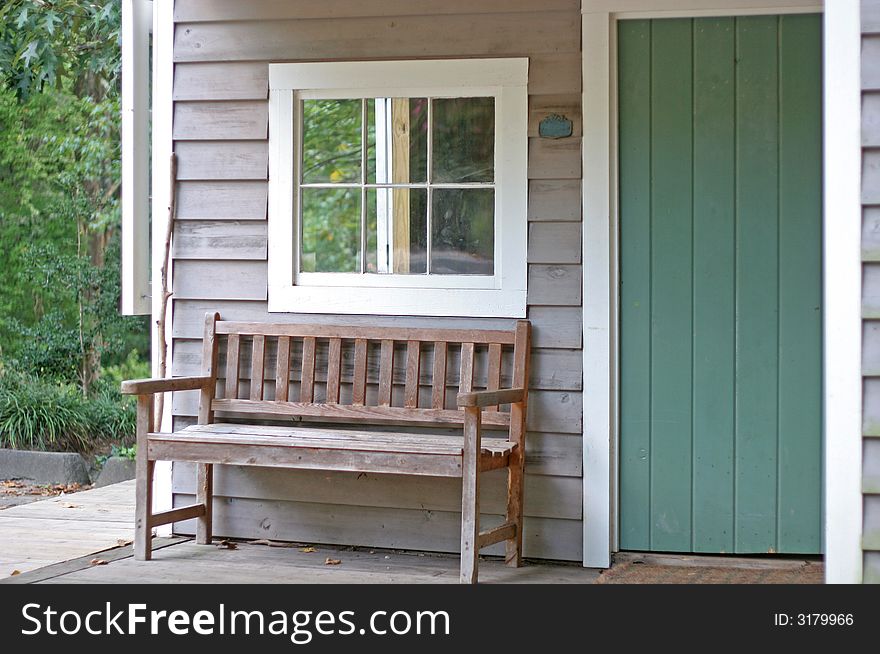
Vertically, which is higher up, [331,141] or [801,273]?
[331,141]

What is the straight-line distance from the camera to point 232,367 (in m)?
4.73

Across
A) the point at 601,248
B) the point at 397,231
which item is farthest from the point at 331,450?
the point at 601,248

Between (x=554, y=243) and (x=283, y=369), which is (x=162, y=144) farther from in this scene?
(x=554, y=243)

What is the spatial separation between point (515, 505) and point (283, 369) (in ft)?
3.71

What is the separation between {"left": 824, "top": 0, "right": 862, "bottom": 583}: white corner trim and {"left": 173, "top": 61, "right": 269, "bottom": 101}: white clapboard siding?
98.0 inches

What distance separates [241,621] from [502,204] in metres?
1.92

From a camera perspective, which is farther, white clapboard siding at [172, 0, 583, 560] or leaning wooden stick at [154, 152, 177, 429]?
leaning wooden stick at [154, 152, 177, 429]

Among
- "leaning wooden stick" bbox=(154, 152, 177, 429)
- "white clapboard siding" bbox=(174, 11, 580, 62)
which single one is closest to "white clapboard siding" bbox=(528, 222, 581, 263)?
"white clapboard siding" bbox=(174, 11, 580, 62)

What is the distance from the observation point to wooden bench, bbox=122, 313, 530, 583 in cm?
402

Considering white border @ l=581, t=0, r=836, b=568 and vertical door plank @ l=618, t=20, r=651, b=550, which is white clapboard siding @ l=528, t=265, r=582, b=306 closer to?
white border @ l=581, t=0, r=836, b=568

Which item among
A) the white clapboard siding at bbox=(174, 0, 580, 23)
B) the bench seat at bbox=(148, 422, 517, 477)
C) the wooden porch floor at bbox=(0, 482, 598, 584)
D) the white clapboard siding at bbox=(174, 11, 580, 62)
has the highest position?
the white clapboard siding at bbox=(174, 0, 580, 23)

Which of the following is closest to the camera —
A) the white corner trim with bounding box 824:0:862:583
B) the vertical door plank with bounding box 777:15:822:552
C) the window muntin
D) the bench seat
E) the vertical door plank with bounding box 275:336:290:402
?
the white corner trim with bounding box 824:0:862:583

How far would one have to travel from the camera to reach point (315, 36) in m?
4.64

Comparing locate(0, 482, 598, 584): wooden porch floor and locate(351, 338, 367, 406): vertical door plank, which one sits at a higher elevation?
locate(351, 338, 367, 406): vertical door plank
